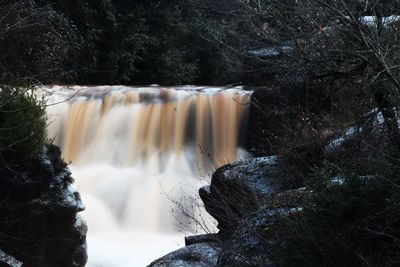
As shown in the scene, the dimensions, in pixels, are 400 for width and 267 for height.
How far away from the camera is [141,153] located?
10.9 metres

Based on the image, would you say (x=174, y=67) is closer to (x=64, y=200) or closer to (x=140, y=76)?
(x=140, y=76)

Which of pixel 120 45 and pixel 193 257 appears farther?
pixel 120 45

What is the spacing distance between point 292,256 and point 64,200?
4407mm

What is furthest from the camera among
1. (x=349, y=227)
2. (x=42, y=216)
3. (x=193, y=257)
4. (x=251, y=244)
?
(x=42, y=216)

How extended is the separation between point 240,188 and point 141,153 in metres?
5.23

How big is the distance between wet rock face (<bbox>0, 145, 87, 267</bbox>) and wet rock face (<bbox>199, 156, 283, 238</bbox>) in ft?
6.14

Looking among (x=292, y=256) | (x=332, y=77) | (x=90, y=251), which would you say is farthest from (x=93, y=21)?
(x=292, y=256)

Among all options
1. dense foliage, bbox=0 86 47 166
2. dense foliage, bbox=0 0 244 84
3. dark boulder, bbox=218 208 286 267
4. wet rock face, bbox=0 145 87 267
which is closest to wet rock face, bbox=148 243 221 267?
dark boulder, bbox=218 208 286 267

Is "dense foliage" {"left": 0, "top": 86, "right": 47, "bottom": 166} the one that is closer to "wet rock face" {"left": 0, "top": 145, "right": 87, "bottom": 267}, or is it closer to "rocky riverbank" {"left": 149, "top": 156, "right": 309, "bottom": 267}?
"wet rock face" {"left": 0, "top": 145, "right": 87, "bottom": 267}

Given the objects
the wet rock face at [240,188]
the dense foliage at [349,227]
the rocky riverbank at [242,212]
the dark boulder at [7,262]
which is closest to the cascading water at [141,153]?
the wet rock face at [240,188]

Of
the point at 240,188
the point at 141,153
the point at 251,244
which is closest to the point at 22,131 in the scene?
the point at 240,188

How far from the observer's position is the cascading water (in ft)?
29.3

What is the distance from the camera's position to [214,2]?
60.2 feet

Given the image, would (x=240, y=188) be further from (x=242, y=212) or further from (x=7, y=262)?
(x=7, y=262)
